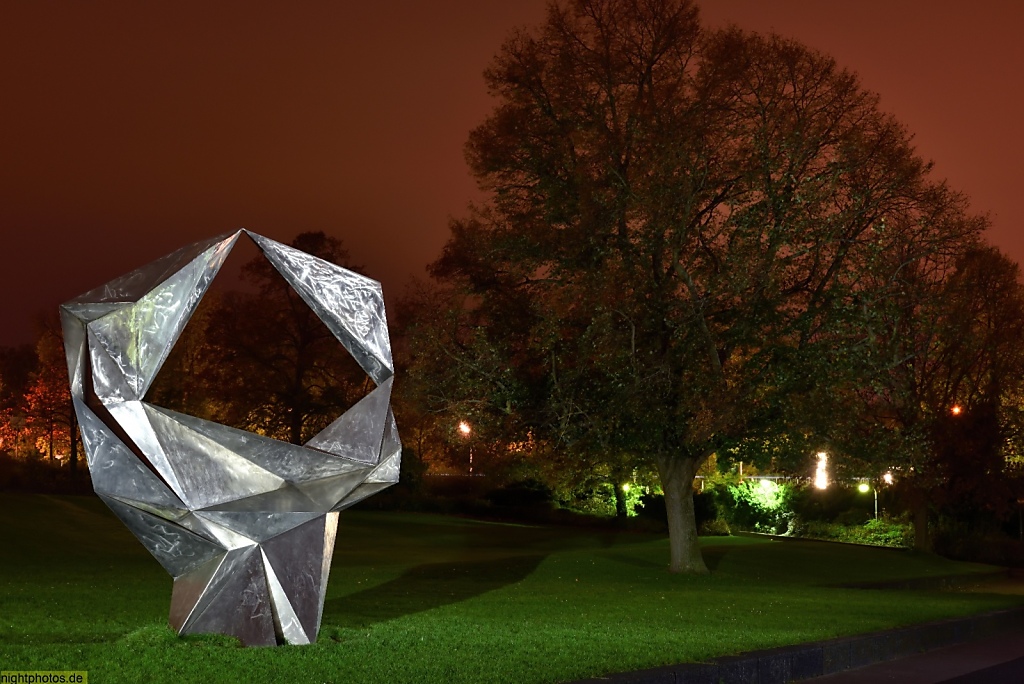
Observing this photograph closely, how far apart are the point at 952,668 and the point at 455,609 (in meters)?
6.38

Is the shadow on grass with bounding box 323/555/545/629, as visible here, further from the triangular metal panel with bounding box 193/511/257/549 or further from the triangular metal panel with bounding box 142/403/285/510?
the triangular metal panel with bounding box 142/403/285/510

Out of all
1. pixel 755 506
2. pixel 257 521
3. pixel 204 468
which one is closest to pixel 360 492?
pixel 257 521

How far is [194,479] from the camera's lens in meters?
10.9

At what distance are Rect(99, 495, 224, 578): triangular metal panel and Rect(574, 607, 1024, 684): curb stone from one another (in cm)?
395

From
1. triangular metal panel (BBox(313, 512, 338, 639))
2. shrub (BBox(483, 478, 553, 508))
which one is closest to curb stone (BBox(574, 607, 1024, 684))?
triangular metal panel (BBox(313, 512, 338, 639))

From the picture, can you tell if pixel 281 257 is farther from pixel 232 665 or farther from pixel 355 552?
pixel 355 552

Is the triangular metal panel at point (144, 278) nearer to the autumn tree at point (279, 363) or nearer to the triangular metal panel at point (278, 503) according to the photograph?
the triangular metal panel at point (278, 503)

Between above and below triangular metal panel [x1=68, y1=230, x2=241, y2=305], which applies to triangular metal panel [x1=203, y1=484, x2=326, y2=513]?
below

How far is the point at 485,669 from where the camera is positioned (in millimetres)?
10070

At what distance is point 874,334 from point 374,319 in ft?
40.6

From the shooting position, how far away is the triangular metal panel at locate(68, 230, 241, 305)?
10781 mm

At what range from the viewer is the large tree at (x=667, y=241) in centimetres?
2152

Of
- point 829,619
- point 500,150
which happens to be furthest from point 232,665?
point 500,150

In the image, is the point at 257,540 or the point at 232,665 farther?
the point at 257,540
